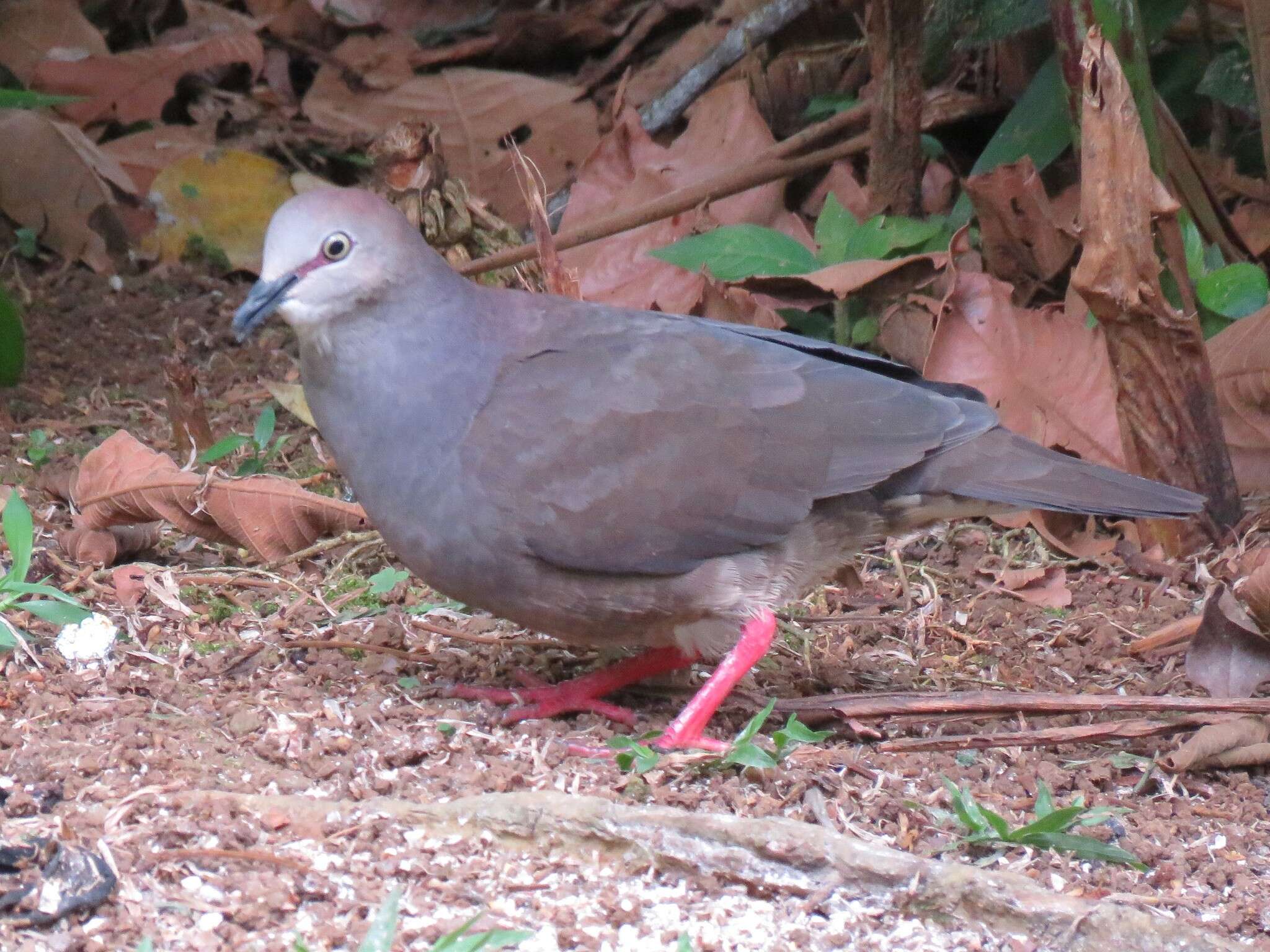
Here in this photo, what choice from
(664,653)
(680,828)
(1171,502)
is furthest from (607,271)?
(680,828)

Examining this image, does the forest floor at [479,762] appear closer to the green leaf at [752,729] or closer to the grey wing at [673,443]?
the green leaf at [752,729]

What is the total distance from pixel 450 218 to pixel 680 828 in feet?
9.45

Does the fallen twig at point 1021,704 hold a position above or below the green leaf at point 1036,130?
below

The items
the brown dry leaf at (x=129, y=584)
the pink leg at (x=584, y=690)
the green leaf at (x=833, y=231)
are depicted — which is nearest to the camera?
the pink leg at (x=584, y=690)

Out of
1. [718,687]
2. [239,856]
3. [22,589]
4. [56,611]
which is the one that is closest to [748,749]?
[718,687]

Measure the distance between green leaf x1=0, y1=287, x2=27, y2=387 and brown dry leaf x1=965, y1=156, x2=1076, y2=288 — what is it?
10.7 ft

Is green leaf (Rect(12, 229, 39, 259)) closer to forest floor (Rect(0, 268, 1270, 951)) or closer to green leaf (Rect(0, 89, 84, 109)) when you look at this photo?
green leaf (Rect(0, 89, 84, 109))

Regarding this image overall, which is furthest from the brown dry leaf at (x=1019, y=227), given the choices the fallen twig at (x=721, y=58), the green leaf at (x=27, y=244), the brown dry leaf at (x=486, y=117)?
the green leaf at (x=27, y=244)

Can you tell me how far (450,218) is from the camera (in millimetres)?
5043

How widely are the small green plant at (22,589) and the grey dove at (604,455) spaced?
707 millimetres

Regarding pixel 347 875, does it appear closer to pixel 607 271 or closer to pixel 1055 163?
pixel 607 271

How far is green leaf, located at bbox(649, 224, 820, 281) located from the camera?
4.83 metres

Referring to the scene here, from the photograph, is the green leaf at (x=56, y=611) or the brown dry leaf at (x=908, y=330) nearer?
the green leaf at (x=56, y=611)

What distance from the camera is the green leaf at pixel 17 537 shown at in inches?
136
